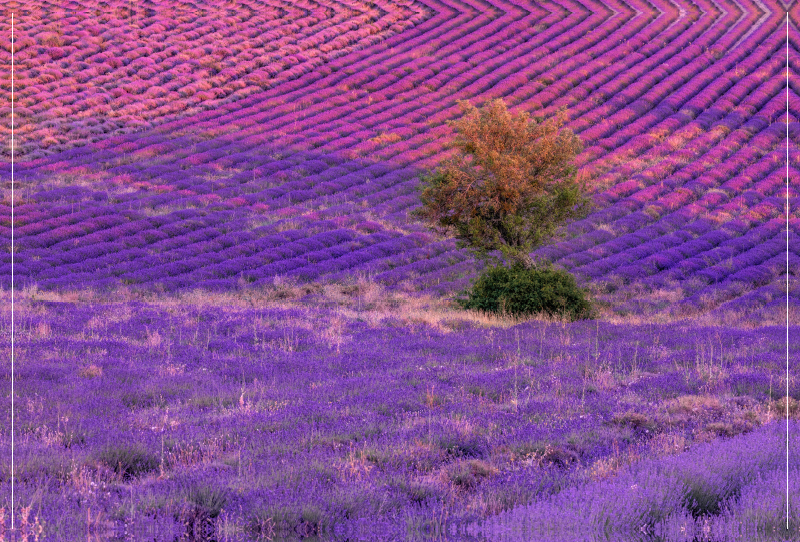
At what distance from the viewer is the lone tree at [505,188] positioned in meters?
17.5

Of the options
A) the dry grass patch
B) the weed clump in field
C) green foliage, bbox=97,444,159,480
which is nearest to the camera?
green foliage, bbox=97,444,159,480

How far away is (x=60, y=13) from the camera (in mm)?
45062

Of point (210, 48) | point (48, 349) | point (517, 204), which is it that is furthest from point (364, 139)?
point (48, 349)

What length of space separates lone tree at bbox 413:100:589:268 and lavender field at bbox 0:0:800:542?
231 cm

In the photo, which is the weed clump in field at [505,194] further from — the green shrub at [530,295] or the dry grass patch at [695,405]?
the dry grass patch at [695,405]

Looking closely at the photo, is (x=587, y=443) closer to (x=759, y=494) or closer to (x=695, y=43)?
(x=759, y=494)

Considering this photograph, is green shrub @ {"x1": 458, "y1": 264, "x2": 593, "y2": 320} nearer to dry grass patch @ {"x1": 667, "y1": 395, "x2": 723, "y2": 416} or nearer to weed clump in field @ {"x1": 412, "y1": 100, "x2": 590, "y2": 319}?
weed clump in field @ {"x1": 412, "y1": 100, "x2": 590, "y2": 319}

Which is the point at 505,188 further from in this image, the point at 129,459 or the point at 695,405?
the point at 129,459

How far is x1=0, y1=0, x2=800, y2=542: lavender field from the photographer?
5.12m

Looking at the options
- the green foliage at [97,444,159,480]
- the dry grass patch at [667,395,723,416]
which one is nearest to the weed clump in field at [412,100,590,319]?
the dry grass patch at [667,395,723,416]

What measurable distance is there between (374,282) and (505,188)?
215 inches

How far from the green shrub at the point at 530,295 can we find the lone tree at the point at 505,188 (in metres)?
0.70

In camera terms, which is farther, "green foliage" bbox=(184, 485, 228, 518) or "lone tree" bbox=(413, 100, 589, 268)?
"lone tree" bbox=(413, 100, 589, 268)

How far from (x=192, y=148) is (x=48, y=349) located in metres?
23.2
